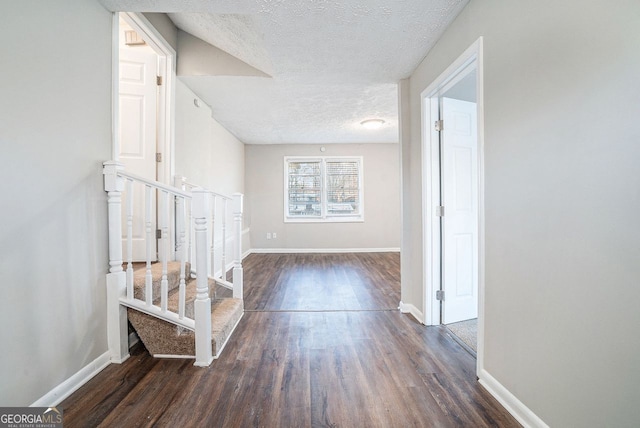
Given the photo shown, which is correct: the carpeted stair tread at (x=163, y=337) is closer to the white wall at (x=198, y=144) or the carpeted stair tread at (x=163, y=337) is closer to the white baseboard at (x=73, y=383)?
the white baseboard at (x=73, y=383)

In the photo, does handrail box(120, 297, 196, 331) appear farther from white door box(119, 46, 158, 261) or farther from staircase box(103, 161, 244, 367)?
white door box(119, 46, 158, 261)

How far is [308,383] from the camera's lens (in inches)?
64.1

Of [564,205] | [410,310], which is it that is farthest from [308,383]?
[564,205]

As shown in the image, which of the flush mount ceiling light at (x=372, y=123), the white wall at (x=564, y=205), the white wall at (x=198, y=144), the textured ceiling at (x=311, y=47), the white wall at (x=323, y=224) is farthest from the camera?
the white wall at (x=323, y=224)

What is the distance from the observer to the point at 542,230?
121 cm

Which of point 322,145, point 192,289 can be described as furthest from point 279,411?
point 322,145

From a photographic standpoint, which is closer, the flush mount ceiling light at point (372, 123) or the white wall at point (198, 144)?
the white wall at point (198, 144)

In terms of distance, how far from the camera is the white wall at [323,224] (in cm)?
605

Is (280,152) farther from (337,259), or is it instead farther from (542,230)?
(542,230)

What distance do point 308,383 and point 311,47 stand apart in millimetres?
2466

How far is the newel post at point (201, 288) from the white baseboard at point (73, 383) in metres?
0.59

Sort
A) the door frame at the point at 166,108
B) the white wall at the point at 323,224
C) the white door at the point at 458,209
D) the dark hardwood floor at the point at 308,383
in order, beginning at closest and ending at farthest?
the dark hardwood floor at the point at 308,383 < the white door at the point at 458,209 < the door frame at the point at 166,108 < the white wall at the point at 323,224

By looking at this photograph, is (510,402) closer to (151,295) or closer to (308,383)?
(308,383)

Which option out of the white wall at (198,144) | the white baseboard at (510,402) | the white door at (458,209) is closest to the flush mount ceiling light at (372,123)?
the white door at (458,209)
